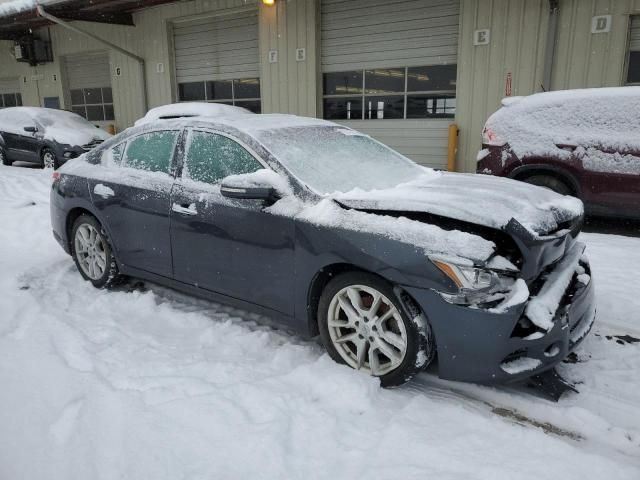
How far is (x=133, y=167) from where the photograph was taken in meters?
4.06

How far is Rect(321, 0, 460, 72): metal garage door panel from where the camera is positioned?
377 inches

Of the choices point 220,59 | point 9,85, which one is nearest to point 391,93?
point 220,59

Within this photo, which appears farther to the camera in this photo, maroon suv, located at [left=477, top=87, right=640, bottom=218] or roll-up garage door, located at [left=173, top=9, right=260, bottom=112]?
roll-up garage door, located at [left=173, top=9, right=260, bottom=112]

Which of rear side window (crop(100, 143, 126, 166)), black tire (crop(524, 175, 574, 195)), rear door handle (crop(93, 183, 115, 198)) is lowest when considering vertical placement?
black tire (crop(524, 175, 574, 195))

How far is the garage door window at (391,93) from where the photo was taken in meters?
A: 9.87

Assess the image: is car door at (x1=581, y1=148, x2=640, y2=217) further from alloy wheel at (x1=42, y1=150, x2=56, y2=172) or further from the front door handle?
alloy wheel at (x1=42, y1=150, x2=56, y2=172)

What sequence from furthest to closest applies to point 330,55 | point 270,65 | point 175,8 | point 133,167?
point 175,8
point 270,65
point 330,55
point 133,167

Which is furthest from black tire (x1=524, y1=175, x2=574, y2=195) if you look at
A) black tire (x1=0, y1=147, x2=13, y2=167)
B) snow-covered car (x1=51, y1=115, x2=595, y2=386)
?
black tire (x1=0, y1=147, x2=13, y2=167)

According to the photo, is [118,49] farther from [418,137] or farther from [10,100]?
[418,137]

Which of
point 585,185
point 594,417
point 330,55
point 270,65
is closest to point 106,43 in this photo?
point 270,65

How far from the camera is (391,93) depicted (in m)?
10.5

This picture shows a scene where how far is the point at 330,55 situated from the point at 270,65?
1612 millimetres

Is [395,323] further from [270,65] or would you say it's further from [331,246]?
[270,65]

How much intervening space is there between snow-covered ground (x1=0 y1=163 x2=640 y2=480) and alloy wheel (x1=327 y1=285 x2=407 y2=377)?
124mm
